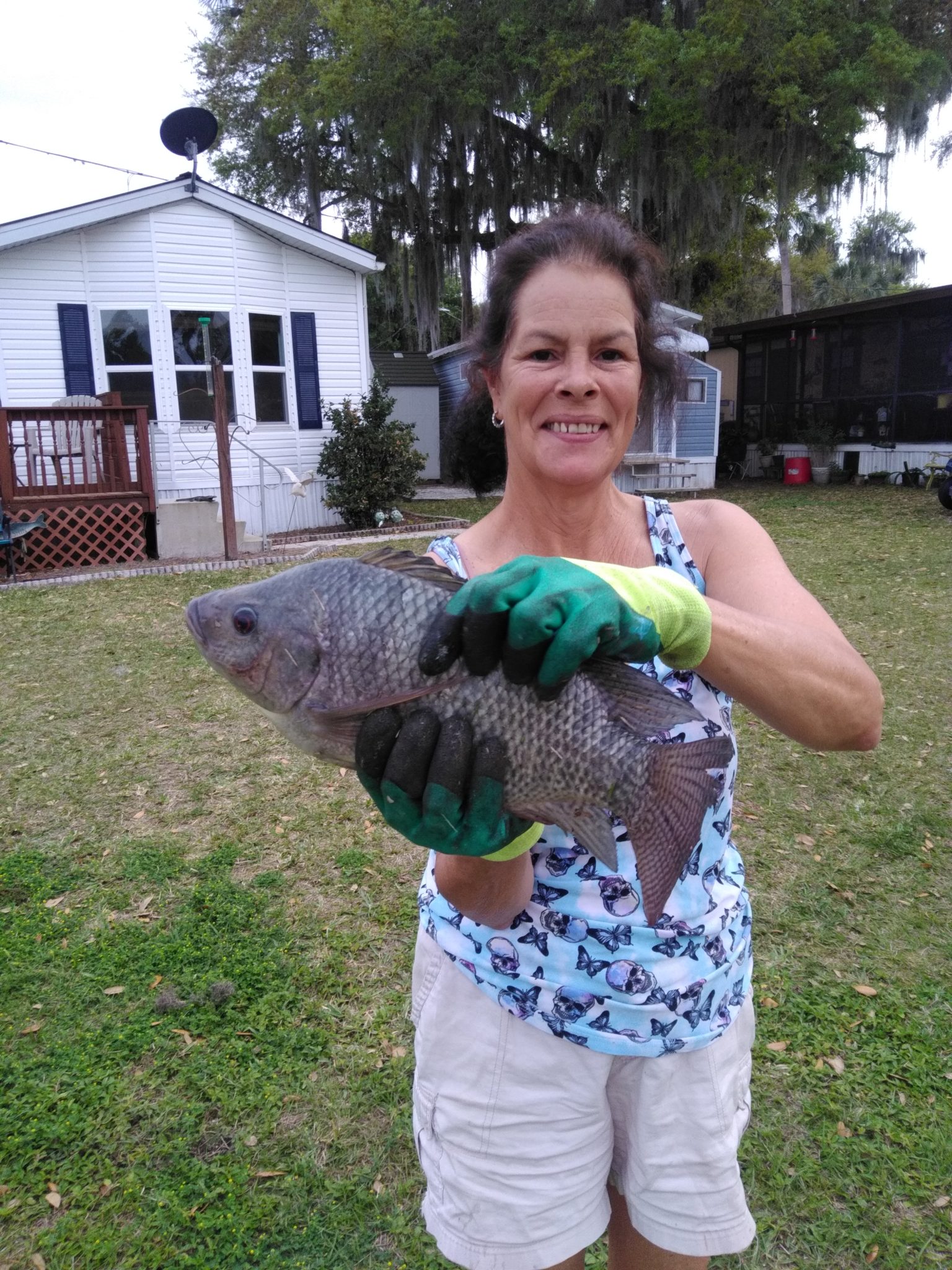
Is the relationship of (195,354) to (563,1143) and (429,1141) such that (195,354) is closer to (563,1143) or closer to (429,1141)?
(429,1141)

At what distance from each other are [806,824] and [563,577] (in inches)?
157

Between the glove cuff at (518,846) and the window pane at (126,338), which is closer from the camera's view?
the glove cuff at (518,846)

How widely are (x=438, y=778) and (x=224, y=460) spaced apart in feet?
36.8

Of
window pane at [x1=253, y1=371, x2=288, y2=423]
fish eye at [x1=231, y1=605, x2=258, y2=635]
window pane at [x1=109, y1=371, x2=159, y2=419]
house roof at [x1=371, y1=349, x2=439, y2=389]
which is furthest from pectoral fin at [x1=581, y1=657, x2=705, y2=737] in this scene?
house roof at [x1=371, y1=349, x2=439, y2=389]

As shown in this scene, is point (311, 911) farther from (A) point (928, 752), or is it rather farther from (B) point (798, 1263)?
(A) point (928, 752)

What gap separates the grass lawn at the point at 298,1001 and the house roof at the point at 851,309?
16825mm

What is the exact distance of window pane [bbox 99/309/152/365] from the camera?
13.9m

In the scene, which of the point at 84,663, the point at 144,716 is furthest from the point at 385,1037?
the point at 84,663

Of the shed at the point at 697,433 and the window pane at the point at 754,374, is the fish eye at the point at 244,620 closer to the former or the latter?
the shed at the point at 697,433

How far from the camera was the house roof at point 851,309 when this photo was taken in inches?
771

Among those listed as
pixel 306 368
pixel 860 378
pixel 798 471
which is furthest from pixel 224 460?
pixel 860 378

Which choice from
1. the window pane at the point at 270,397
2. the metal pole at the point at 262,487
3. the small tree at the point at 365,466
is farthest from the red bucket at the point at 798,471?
the metal pole at the point at 262,487

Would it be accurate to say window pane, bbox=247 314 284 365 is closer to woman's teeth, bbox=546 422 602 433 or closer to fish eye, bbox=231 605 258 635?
woman's teeth, bbox=546 422 602 433

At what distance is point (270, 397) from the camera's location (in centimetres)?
1545
